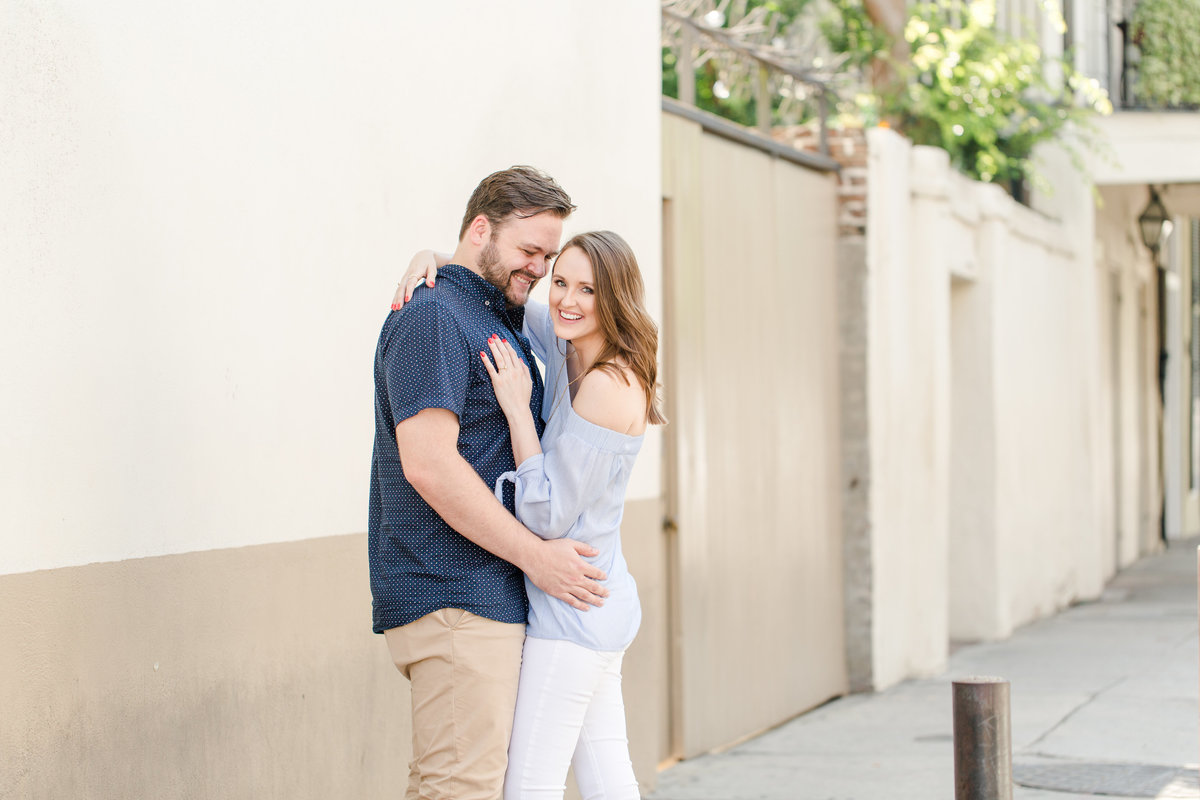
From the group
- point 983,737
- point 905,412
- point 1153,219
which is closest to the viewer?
point 983,737

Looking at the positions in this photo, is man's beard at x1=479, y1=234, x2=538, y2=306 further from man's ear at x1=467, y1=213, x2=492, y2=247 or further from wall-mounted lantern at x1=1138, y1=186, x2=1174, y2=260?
wall-mounted lantern at x1=1138, y1=186, x2=1174, y2=260

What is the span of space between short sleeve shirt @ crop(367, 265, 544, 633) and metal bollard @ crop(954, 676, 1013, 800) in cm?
152

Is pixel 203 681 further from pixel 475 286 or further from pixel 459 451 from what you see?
pixel 475 286

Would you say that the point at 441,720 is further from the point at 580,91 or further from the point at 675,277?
the point at 675,277

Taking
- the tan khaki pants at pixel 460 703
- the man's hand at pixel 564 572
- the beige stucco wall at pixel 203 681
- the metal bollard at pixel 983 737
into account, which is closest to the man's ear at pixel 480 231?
the man's hand at pixel 564 572

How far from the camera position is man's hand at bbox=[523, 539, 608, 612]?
306 centimetres

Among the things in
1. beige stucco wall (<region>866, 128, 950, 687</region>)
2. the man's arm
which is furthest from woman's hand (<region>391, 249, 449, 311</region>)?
beige stucco wall (<region>866, 128, 950, 687</region>)

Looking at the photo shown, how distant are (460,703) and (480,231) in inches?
38.9

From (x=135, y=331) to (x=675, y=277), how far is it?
143 inches

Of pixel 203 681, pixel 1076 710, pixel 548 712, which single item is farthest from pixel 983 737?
pixel 1076 710

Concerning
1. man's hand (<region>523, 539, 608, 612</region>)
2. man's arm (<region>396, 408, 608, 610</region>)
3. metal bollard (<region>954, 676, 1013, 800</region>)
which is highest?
man's arm (<region>396, 408, 608, 610</region>)

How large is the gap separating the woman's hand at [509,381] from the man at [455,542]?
0.03 m

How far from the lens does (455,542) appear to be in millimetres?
3068

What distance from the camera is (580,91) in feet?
18.6
